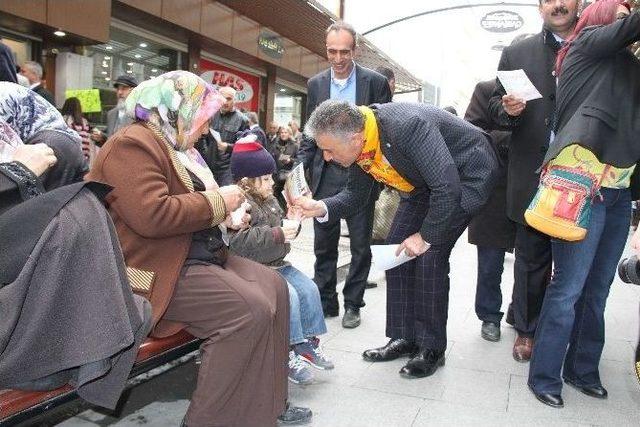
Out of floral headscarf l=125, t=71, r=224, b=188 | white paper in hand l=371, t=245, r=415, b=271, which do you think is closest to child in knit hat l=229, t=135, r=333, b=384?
white paper in hand l=371, t=245, r=415, b=271

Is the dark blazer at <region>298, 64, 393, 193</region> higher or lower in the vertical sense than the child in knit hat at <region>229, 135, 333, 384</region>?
higher

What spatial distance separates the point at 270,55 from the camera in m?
12.6

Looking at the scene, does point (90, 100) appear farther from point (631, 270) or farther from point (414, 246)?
point (631, 270)

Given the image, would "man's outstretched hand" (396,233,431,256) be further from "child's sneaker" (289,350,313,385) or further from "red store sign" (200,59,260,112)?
"red store sign" (200,59,260,112)

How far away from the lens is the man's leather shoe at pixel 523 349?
11.1 feet

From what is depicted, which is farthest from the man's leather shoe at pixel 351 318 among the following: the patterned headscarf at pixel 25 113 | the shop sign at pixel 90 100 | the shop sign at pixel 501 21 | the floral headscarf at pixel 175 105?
the shop sign at pixel 501 21

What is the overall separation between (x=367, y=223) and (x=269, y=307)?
6.22 feet

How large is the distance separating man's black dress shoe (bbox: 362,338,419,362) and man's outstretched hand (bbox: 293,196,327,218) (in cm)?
87

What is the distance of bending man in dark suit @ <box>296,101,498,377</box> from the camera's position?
270 centimetres

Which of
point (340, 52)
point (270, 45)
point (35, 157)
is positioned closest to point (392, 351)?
point (340, 52)

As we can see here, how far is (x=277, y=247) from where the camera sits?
287cm

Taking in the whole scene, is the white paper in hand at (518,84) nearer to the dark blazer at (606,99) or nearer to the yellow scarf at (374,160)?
the dark blazer at (606,99)

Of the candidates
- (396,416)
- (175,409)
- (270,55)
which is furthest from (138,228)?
(270,55)

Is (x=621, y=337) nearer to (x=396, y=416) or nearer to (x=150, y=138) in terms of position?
(x=396, y=416)
